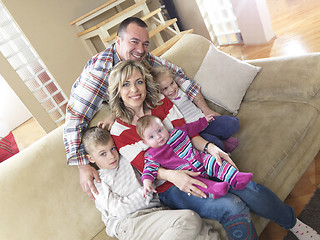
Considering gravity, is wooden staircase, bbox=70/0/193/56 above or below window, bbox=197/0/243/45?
above

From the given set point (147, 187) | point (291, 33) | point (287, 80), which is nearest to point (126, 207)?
point (147, 187)

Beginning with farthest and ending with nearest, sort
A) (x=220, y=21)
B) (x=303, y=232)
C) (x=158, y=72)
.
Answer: (x=220, y=21) < (x=158, y=72) < (x=303, y=232)

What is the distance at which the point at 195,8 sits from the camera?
4461 mm

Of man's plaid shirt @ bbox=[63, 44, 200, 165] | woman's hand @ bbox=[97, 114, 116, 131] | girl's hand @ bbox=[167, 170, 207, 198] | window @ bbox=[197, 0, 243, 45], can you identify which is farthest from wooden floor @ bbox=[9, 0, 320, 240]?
man's plaid shirt @ bbox=[63, 44, 200, 165]

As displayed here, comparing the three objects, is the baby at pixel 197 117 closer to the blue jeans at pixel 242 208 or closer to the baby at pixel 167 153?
the baby at pixel 167 153

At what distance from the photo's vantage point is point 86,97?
1.70m

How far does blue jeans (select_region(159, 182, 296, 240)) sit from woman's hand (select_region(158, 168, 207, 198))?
0.20ft

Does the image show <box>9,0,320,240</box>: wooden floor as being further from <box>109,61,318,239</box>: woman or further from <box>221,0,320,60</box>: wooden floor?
<box>109,61,318,239</box>: woman

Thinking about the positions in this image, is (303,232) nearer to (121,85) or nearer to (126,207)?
(126,207)

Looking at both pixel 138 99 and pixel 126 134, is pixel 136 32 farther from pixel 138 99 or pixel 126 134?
pixel 126 134

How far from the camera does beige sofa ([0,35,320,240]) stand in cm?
148

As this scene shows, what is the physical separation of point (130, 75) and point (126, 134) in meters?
0.33

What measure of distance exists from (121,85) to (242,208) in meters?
0.88

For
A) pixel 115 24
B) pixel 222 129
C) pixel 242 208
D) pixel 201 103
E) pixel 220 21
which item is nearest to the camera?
pixel 242 208
